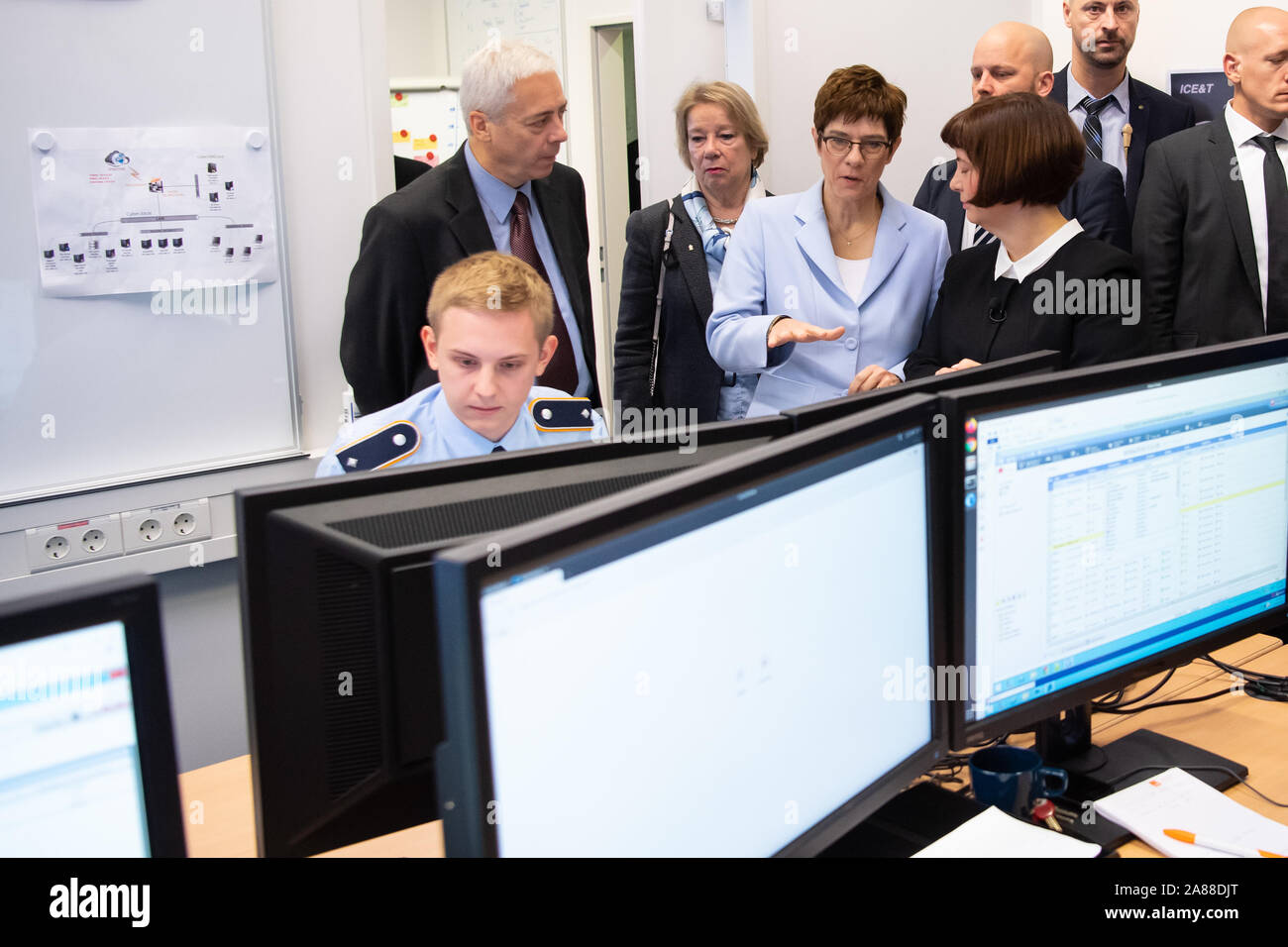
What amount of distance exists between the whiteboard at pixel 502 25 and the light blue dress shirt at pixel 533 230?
120 inches

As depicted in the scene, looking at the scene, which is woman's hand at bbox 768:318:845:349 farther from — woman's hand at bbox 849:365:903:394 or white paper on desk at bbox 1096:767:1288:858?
white paper on desk at bbox 1096:767:1288:858

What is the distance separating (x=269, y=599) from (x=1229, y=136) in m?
2.76

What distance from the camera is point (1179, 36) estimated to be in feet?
13.1

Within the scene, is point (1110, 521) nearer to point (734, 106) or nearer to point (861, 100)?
point (861, 100)

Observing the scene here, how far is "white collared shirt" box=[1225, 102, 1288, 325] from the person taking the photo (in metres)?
2.81

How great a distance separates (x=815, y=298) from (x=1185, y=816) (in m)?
1.37

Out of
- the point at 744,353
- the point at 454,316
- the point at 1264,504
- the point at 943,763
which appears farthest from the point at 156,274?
the point at 1264,504

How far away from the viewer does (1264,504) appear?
141cm

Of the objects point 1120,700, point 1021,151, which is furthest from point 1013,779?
point 1021,151

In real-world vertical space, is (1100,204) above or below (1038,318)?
above

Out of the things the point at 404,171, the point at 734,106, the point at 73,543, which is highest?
the point at 734,106

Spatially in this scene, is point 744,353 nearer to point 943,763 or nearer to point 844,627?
point 943,763

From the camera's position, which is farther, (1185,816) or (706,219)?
(706,219)
